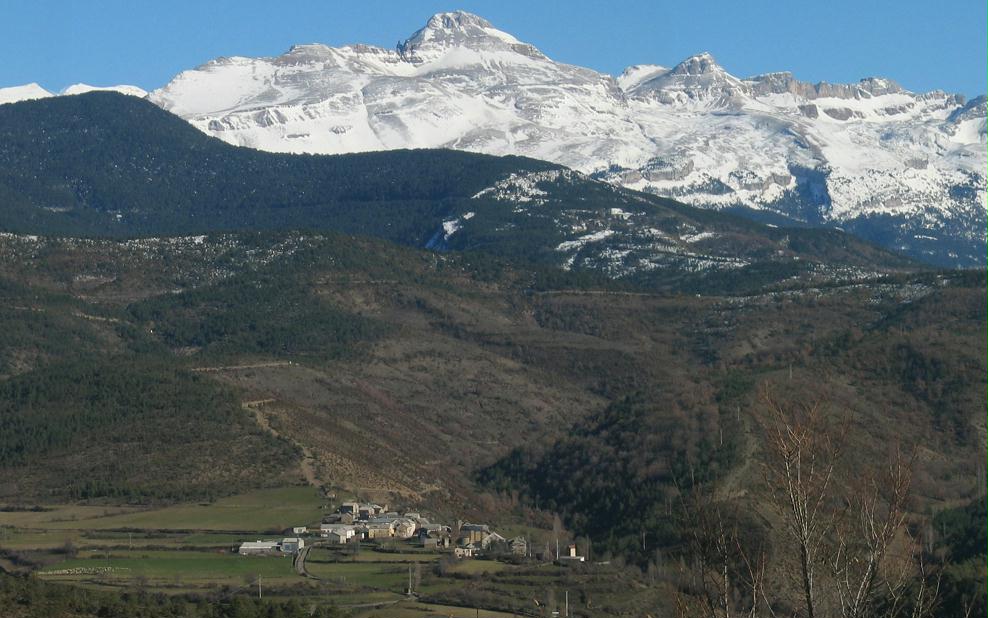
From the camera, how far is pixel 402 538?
3903 inches

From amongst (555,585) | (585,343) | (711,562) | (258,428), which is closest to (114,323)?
(585,343)

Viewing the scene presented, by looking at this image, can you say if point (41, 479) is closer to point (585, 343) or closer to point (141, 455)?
point (141, 455)

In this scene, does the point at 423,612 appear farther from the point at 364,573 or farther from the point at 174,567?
the point at 174,567

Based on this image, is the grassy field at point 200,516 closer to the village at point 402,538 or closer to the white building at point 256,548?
the village at point 402,538

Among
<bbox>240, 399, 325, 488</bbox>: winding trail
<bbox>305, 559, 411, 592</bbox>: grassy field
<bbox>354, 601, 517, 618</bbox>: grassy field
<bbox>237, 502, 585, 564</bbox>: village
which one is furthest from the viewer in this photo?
<bbox>240, 399, 325, 488</bbox>: winding trail

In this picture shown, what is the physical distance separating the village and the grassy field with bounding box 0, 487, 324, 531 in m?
2.42

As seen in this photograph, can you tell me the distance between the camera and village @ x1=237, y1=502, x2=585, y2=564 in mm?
93125

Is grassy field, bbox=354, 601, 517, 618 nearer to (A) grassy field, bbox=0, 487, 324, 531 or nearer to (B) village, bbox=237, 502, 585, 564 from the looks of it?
(B) village, bbox=237, 502, 585, 564

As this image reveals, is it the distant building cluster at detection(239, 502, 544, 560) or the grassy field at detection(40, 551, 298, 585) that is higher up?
the distant building cluster at detection(239, 502, 544, 560)

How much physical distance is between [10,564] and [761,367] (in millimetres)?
72862

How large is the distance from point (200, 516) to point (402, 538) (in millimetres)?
11136

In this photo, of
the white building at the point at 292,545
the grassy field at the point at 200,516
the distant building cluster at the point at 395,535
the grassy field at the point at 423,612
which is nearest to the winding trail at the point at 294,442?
the grassy field at the point at 200,516

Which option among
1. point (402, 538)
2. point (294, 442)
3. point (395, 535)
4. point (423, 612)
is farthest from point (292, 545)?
point (294, 442)

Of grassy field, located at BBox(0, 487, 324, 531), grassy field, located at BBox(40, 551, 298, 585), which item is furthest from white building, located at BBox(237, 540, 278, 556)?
grassy field, located at BBox(0, 487, 324, 531)
